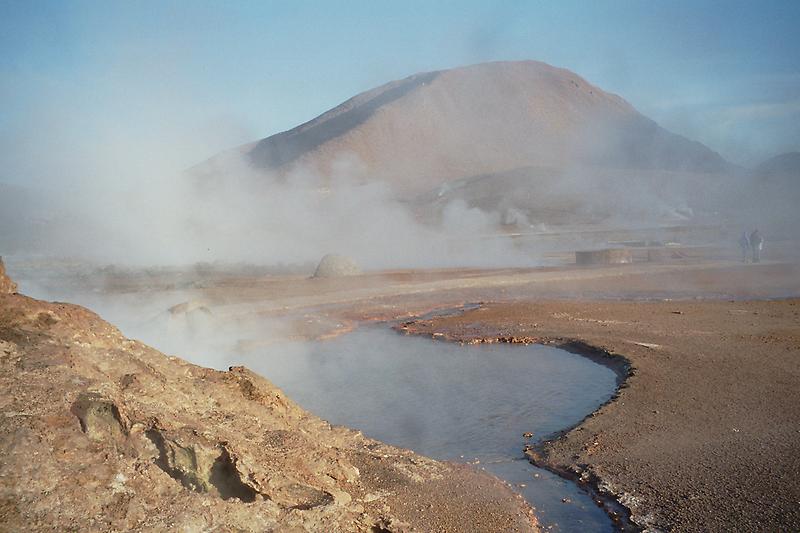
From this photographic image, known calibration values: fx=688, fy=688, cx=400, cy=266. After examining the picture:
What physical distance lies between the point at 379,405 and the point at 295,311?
7.91 m

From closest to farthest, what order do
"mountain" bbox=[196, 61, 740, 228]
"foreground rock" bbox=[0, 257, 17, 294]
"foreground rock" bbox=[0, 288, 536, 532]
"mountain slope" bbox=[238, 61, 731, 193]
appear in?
1. "foreground rock" bbox=[0, 288, 536, 532]
2. "foreground rock" bbox=[0, 257, 17, 294]
3. "mountain" bbox=[196, 61, 740, 228]
4. "mountain slope" bbox=[238, 61, 731, 193]

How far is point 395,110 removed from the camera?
102625 mm

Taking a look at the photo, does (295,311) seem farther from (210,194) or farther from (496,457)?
(210,194)

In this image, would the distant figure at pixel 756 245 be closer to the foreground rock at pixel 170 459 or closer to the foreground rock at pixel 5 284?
the foreground rock at pixel 170 459

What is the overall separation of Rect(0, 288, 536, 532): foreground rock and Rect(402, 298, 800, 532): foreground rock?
1033 millimetres

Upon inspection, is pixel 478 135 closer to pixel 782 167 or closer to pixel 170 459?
pixel 782 167

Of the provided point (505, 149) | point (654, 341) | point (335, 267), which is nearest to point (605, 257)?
point (335, 267)

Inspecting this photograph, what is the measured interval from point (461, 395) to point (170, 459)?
16.2ft

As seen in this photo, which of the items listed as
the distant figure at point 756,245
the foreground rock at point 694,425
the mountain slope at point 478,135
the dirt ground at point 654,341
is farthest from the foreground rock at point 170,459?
the mountain slope at point 478,135

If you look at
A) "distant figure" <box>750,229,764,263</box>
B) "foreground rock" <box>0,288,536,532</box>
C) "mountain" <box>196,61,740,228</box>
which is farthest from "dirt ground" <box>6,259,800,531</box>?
"mountain" <box>196,61,740,228</box>

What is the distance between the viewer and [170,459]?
3898 mm

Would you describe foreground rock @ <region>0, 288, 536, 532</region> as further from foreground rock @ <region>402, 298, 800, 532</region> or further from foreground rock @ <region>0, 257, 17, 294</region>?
foreground rock @ <region>402, 298, 800, 532</region>

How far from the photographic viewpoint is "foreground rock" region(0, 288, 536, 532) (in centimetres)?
345

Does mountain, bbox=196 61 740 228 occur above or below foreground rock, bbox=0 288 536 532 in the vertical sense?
above
